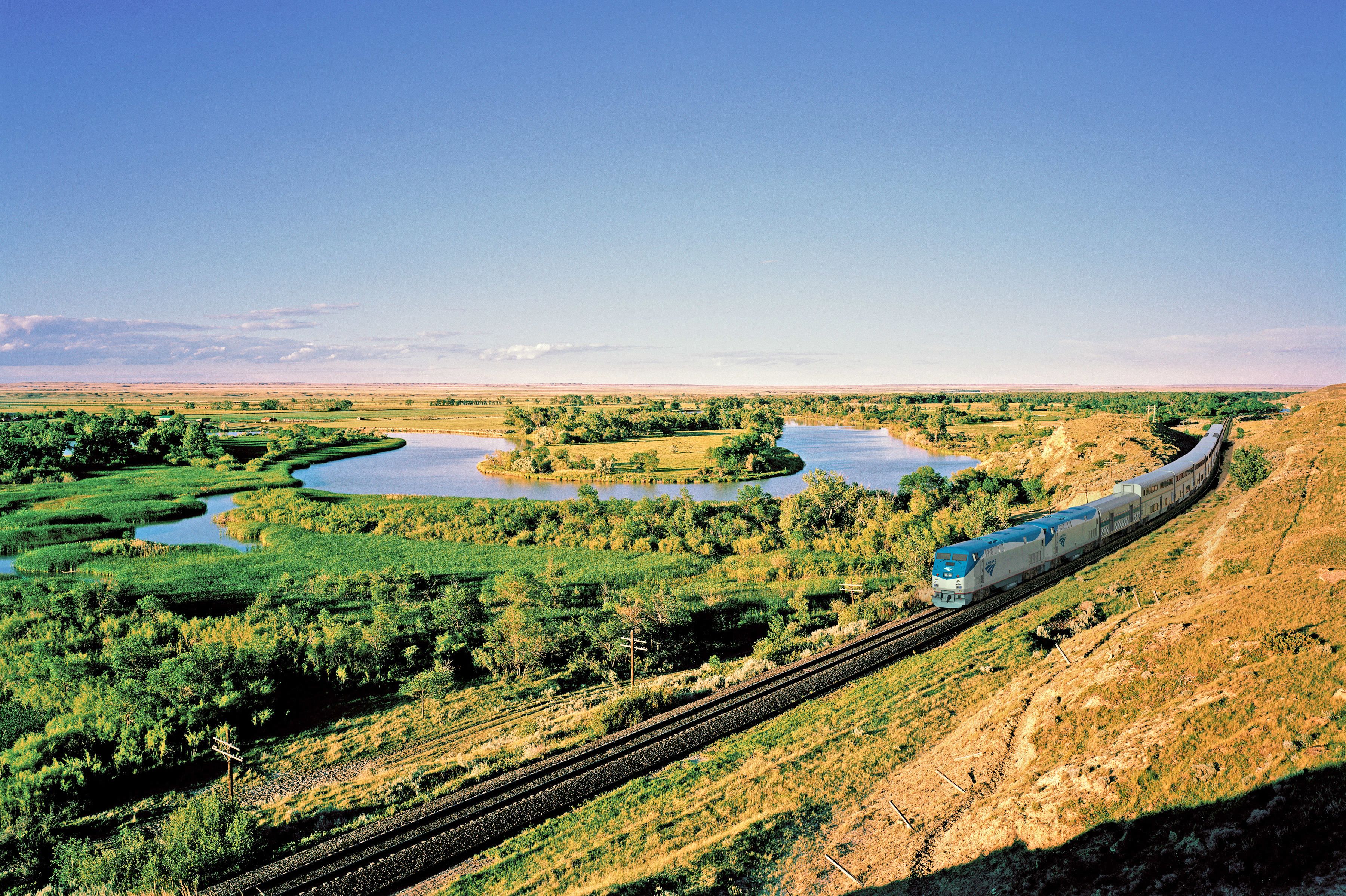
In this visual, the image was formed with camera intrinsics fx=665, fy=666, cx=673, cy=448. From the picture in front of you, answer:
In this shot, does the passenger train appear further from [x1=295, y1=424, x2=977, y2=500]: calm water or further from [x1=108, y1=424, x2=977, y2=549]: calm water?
[x1=295, y1=424, x2=977, y2=500]: calm water

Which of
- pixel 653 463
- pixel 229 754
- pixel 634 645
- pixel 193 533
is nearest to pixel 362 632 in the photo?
pixel 229 754

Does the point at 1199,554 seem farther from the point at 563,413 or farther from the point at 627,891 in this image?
the point at 563,413

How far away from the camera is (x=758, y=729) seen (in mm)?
21109

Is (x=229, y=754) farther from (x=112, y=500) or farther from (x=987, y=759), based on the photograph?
(x=112, y=500)

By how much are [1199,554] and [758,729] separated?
95.2 feet

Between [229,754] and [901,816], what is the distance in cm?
1899

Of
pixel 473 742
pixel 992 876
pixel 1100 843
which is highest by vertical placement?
pixel 1100 843

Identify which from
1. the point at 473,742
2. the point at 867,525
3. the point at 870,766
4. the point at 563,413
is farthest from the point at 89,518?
the point at 563,413

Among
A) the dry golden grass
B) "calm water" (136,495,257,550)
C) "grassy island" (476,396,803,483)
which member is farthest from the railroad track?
"grassy island" (476,396,803,483)

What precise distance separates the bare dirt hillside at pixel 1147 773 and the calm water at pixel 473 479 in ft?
198

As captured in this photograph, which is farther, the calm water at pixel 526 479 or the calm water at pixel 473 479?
the calm water at pixel 526 479

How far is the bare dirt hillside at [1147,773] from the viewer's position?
10281mm

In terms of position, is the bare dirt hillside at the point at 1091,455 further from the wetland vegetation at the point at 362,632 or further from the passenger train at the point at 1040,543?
the passenger train at the point at 1040,543

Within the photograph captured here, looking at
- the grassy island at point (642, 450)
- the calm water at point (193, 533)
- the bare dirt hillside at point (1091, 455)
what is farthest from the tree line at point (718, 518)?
the grassy island at point (642, 450)
